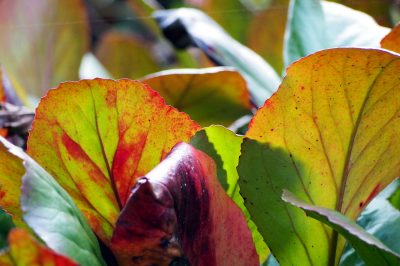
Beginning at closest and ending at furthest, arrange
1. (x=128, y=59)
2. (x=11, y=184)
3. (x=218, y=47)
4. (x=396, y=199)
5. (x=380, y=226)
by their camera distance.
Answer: (x=11, y=184) → (x=380, y=226) → (x=396, y=199) → (x=218, y=47) → (x=128, y=59)

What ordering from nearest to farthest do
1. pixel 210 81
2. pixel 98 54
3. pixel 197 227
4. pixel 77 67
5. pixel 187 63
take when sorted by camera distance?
pixel 197 227, pixel 210 81, pixel 77 67, pixel 187 63, pixel 98 54

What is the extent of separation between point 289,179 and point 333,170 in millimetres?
31

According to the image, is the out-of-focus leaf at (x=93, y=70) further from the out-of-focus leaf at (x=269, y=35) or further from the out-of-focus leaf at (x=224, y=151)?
the out-of-focus leaf at (x=224, y=151)

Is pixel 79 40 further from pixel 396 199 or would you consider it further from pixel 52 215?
pixel 52 215

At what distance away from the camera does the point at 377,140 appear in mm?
489

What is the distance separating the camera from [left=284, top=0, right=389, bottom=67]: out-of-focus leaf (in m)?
0.77

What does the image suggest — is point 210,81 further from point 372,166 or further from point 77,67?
point 77,67

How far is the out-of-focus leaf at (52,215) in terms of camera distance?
1.30ft

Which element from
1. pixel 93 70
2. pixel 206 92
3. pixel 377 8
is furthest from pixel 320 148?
pixel 377 8

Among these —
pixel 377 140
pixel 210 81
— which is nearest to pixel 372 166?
pixel 377 140

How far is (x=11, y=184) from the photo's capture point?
1.57 feet

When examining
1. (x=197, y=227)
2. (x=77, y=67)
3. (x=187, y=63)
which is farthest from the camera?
(x=187, y=63)

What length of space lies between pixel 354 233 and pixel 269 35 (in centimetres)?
79

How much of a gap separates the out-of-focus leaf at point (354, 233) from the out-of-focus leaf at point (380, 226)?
0.09 metres
